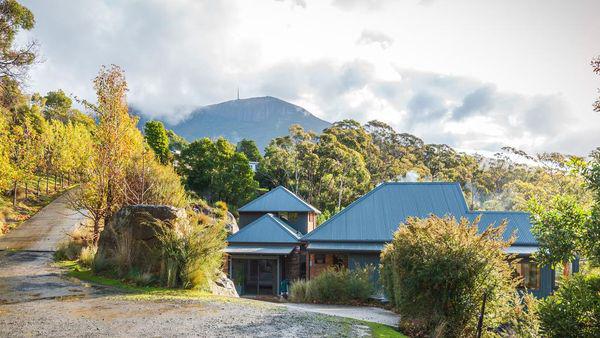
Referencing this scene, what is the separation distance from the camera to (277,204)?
32.8m

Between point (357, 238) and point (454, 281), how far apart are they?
1331cm

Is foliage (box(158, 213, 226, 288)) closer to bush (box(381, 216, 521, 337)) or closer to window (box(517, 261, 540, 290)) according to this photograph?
bush (box(381, 216, 521, 337))

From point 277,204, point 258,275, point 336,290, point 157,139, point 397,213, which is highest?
point 157,139

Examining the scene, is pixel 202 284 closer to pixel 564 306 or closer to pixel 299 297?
pixel 299 297

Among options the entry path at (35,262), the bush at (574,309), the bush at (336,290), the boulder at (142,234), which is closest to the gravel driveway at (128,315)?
the entry path at (35,262)

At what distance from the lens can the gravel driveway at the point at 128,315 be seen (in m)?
7.67

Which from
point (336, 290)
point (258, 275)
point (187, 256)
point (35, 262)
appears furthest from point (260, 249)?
point (187, 256)

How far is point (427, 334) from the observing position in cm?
1044

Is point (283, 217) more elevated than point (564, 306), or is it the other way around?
point (283, 217)

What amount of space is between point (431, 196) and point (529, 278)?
6.22 metres

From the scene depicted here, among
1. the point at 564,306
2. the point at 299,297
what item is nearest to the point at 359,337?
the point at 564,306

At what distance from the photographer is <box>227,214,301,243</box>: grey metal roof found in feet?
90.9

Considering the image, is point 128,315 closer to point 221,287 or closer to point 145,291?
point 145,291

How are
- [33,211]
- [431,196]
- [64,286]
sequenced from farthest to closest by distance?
[33,211] → [431,196] → [64,286]
